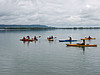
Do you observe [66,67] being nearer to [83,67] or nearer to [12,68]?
[83,67]

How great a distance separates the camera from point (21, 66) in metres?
24.9

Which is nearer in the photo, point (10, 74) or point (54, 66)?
point (10, 74)

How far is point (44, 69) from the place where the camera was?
23.2 meters

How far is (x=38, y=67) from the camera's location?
24188 millimetres

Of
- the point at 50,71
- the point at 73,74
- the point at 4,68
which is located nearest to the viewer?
the point at 73,74

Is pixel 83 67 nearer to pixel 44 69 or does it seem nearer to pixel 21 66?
pixel 44 69

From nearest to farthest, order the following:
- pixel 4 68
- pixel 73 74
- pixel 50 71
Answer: pixel 73 74
pixel 50 71
pixel 4 68

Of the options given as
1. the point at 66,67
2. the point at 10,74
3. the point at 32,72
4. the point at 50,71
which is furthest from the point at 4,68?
the point at 66,67

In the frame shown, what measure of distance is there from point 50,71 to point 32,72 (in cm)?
260

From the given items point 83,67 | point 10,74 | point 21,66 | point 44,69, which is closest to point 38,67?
point 44,69

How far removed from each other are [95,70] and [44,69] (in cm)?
755

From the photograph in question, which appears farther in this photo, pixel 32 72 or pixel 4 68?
pixel 4 68

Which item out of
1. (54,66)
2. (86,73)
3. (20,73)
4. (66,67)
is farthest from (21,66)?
(86,73)

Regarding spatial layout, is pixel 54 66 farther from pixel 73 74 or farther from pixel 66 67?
pixel 73 74
